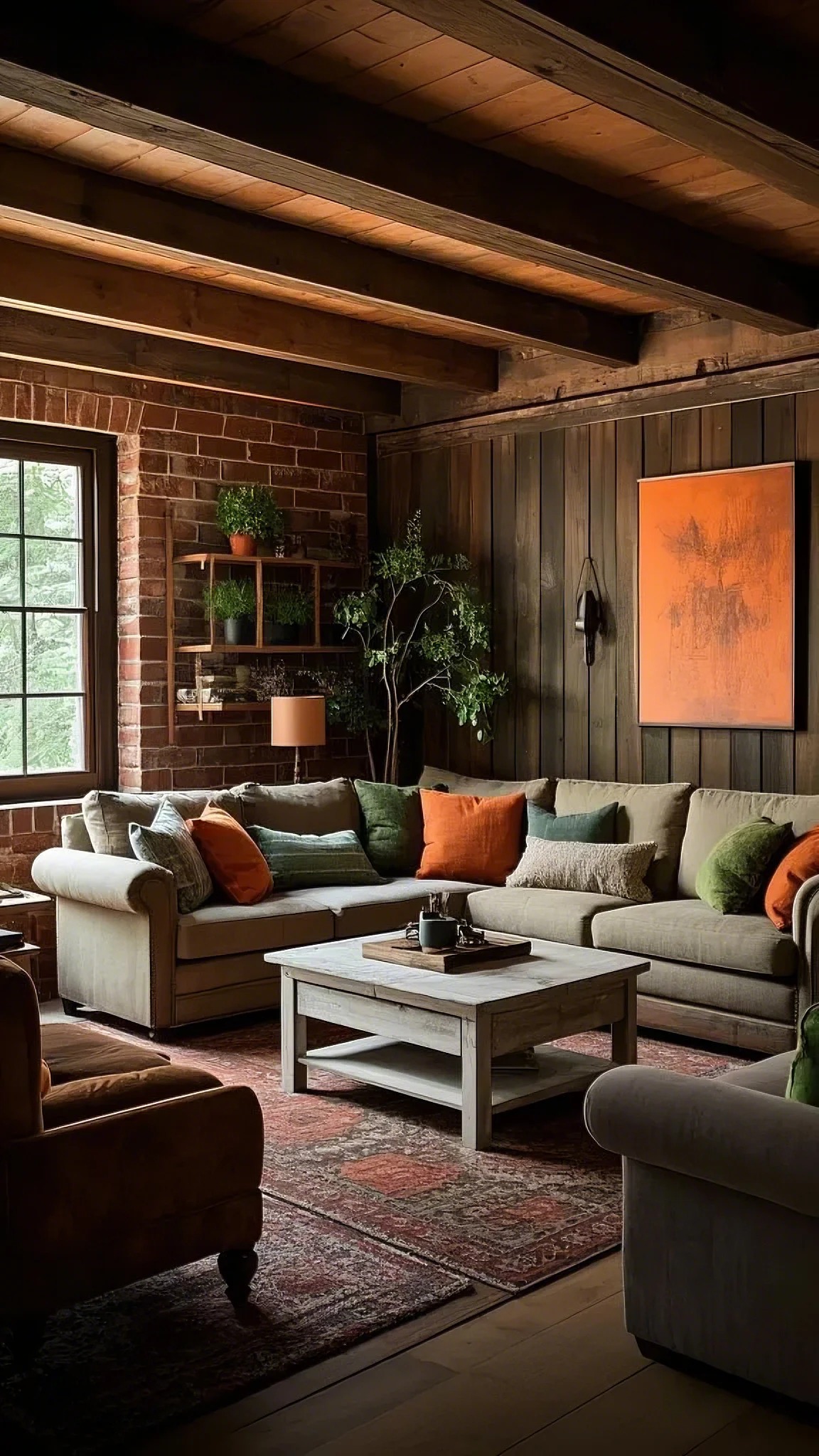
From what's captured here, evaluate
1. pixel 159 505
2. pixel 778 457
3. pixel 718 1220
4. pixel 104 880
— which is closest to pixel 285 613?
pixel 159 505

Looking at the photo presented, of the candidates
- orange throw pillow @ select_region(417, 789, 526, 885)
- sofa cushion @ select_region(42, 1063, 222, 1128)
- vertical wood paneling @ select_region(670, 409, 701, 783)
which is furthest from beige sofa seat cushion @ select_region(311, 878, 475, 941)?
sofa cushion @ select_region(42, 1063, 222, 1128)

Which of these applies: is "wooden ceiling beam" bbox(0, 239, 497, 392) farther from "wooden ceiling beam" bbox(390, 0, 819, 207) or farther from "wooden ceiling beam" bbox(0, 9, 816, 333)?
"wooden ceiling beam" bbox(390, 0, 819, 207)

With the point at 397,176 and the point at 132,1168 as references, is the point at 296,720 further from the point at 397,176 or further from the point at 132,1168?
the point at 132,1168

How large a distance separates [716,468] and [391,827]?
7.04 ft

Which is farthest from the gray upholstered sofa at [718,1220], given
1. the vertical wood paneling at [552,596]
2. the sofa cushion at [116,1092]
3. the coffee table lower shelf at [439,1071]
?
the vertical wood paneling at [552,596]

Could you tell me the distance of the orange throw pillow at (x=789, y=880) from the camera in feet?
15.8

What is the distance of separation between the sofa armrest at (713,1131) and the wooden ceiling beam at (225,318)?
143 inches

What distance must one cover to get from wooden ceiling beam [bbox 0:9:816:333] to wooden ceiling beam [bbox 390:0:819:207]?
76 cm

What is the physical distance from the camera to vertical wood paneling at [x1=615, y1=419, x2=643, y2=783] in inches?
241

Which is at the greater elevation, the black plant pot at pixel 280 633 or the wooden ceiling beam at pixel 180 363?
the wooden ceiling beam at pixel 180 363

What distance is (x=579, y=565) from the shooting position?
251 inches

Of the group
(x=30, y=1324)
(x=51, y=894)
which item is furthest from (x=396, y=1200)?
(x=51, y=894)

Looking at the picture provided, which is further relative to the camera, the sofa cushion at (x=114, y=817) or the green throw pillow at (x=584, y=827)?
the green throw pillow at (x=584, y=827)

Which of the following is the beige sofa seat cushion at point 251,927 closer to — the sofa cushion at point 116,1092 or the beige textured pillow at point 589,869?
the beige textured pillow at point 589,869
